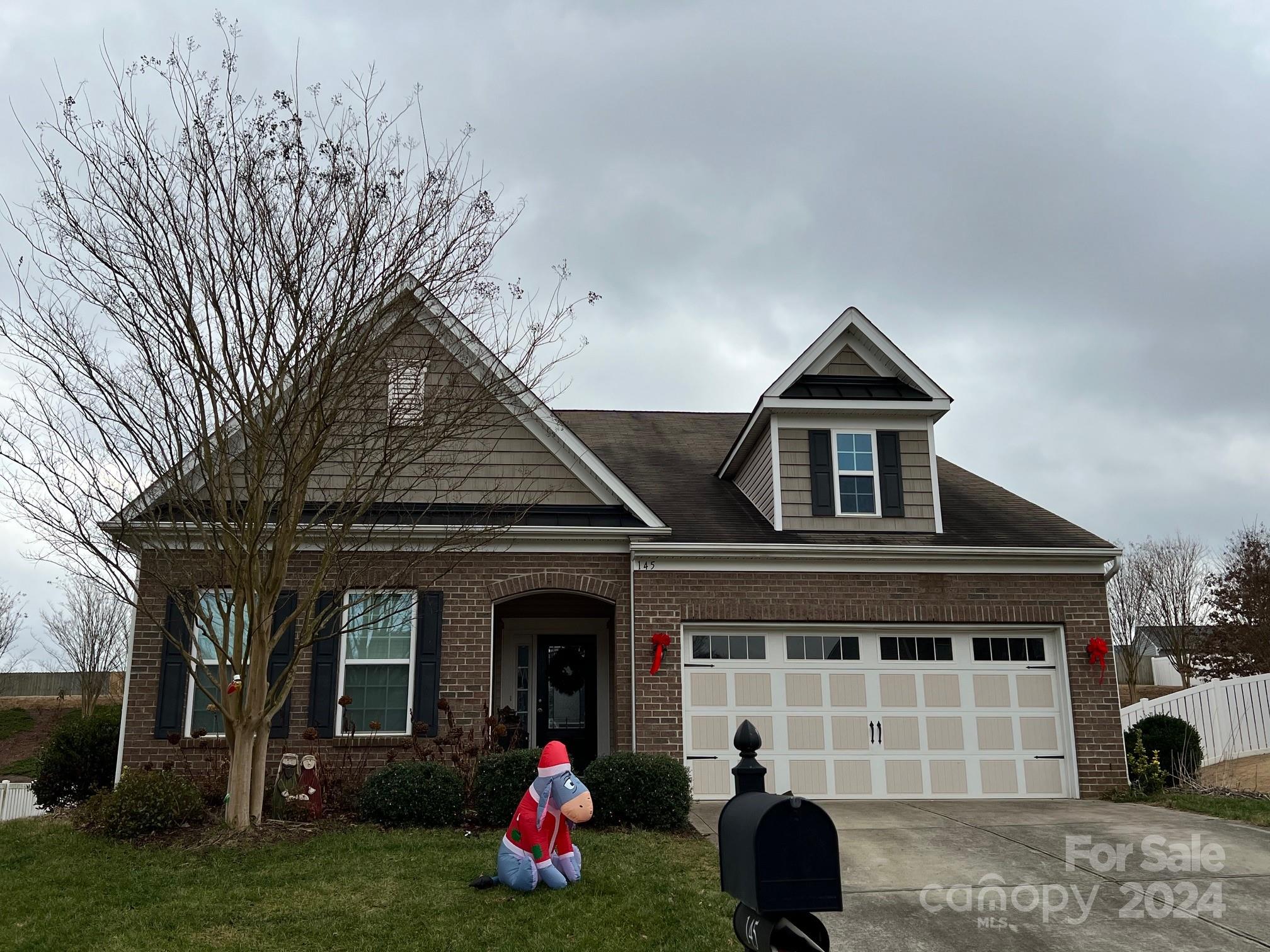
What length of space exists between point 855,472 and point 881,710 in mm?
3510

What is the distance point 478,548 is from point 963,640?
693cm

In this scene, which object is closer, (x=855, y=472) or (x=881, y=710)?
(x=881, y=710)

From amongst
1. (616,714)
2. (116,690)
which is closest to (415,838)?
(616,714)

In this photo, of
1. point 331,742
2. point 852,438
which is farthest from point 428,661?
point 852,438

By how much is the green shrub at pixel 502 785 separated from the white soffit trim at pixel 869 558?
343 centimetres

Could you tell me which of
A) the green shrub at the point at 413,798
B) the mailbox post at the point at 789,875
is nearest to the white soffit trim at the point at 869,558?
the green shrub at the point at 413,798

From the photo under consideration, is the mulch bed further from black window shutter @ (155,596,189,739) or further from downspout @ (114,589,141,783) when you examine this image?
black window shutter @ (155,596,189,739)

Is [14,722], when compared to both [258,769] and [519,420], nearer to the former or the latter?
[258,769]

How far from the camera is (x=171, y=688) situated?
12.1m

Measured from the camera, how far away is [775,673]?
12.8 meters

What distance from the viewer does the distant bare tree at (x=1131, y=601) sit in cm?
3491

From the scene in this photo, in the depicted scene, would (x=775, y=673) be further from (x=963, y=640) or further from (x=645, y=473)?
(x=645, y=473)

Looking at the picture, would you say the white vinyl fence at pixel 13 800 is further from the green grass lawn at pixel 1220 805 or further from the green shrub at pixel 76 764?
the green grass lawn at pixel 1220 805

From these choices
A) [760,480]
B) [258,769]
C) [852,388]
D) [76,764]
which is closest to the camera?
[258,769]
